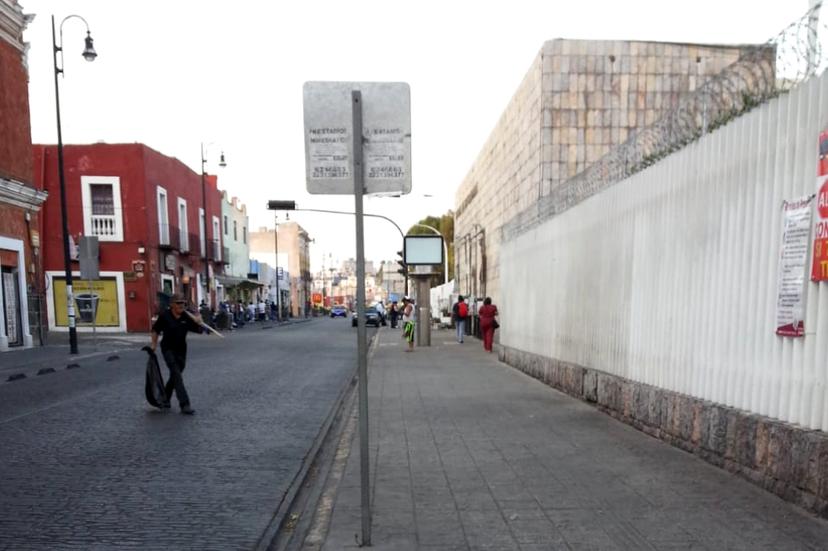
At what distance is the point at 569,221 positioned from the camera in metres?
9.02

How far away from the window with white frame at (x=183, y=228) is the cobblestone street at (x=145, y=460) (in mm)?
21388

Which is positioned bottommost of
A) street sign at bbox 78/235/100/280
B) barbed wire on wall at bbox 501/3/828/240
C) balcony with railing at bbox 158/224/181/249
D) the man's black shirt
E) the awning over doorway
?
the awning over doorway

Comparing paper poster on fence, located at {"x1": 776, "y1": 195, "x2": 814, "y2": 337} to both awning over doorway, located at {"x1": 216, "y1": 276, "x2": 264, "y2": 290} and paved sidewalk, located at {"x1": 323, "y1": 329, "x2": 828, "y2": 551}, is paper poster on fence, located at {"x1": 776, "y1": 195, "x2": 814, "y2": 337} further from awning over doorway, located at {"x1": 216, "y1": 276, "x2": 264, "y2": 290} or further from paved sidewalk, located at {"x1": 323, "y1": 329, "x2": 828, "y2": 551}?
awning over doorway, located at {"x1": 216, "y1": 276, "x2": 264, "y2": 290}

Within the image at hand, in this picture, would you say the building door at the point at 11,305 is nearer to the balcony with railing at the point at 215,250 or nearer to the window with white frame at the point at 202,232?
the window with white frame at the point at 202,232

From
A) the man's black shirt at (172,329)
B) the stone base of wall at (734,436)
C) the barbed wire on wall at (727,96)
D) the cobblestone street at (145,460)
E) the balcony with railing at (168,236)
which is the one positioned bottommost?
the cobblestone street at (145,460)

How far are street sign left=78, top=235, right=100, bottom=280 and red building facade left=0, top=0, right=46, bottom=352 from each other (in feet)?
10.3

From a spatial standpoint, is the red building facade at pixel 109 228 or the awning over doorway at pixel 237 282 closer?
the red building facade at pixel 109 228

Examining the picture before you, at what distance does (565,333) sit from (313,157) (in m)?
6.63

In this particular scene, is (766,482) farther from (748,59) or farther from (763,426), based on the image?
(748,59)

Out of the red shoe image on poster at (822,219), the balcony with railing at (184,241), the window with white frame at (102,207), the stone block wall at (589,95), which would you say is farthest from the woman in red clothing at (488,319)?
the balcony with railing at (184,241)

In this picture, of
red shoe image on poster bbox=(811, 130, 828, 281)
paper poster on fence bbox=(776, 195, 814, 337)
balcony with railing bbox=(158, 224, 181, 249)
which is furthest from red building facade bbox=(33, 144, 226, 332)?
red shoe image on poster bbox=(811, 130, 828, 281)

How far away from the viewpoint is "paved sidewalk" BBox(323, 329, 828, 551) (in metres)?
3.52

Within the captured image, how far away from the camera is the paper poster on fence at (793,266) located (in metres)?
4.07

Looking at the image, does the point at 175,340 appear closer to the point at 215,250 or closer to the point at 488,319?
the point at 488,319
